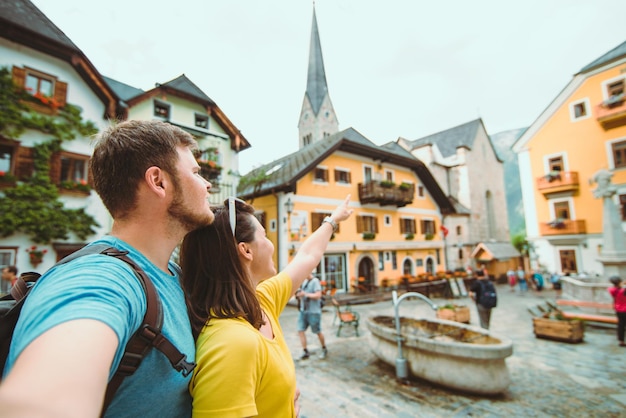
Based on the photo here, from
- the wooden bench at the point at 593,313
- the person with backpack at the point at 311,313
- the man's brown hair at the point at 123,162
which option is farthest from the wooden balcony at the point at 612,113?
the man's brown hair at the point at 123,162

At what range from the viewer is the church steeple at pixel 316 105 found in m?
38.6

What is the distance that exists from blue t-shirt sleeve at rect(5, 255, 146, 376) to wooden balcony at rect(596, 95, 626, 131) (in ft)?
81.1

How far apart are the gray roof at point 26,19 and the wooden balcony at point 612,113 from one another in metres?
25.3

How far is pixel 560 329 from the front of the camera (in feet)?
23.9

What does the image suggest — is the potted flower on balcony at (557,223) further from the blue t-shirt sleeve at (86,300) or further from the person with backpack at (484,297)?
the blue t-shirt sleeve at (86,300)

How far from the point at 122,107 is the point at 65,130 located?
1.84m

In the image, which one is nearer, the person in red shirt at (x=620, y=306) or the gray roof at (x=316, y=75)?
the person in red shirt at (x=620, y=306)

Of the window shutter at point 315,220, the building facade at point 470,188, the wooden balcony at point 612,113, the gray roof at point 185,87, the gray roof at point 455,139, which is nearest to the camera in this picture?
the gray roof at point 185,87

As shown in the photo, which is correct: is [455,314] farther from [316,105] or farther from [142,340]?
[316,105]

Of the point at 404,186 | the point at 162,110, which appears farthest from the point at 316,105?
the point at 162,110

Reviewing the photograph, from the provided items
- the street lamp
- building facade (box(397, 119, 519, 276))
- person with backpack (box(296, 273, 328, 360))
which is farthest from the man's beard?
building facade (box(397, 119, 519, 276))

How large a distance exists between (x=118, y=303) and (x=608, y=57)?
26.8 meters

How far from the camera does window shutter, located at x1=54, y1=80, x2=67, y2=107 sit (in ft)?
29.4

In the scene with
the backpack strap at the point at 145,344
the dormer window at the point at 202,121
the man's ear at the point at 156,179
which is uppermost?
the dormer window at the point at 202,121
